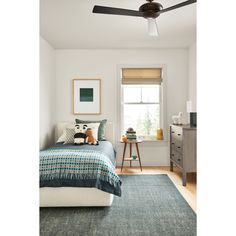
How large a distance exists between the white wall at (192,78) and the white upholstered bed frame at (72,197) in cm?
301

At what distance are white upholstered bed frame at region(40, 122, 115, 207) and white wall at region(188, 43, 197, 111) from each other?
9.86 ft

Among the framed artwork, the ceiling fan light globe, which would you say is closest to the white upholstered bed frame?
the ceiling fan light globe

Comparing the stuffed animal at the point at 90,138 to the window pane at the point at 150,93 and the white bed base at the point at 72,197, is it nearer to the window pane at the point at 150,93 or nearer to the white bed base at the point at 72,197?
the white bed base at the point at 72,197

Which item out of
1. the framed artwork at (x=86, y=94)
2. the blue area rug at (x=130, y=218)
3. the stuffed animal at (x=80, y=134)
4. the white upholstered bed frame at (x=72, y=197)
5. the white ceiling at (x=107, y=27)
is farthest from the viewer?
the framed artwork at (x=86, y=94)

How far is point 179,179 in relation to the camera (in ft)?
14.9

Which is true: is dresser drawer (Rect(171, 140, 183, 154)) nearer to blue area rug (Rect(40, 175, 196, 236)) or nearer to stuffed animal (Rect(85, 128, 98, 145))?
blue area rug (Rect(40, 175, 196, 236))

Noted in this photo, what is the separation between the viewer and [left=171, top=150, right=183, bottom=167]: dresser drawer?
14.4 feet

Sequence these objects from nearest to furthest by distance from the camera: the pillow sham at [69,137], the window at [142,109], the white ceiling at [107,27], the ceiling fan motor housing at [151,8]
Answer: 1. the ceiling fan motor housing at [151,8]
2. the white ceiling at [107,27]
3. the pillow sham at [69,137]
4. the window at [142,109]

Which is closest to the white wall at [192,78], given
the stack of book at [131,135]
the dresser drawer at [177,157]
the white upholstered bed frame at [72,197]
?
the dresser drawer at [177,157]

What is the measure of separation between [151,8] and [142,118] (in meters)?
3.18

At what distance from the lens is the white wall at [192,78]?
5.21 meters

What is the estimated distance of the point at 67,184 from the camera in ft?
9.71
